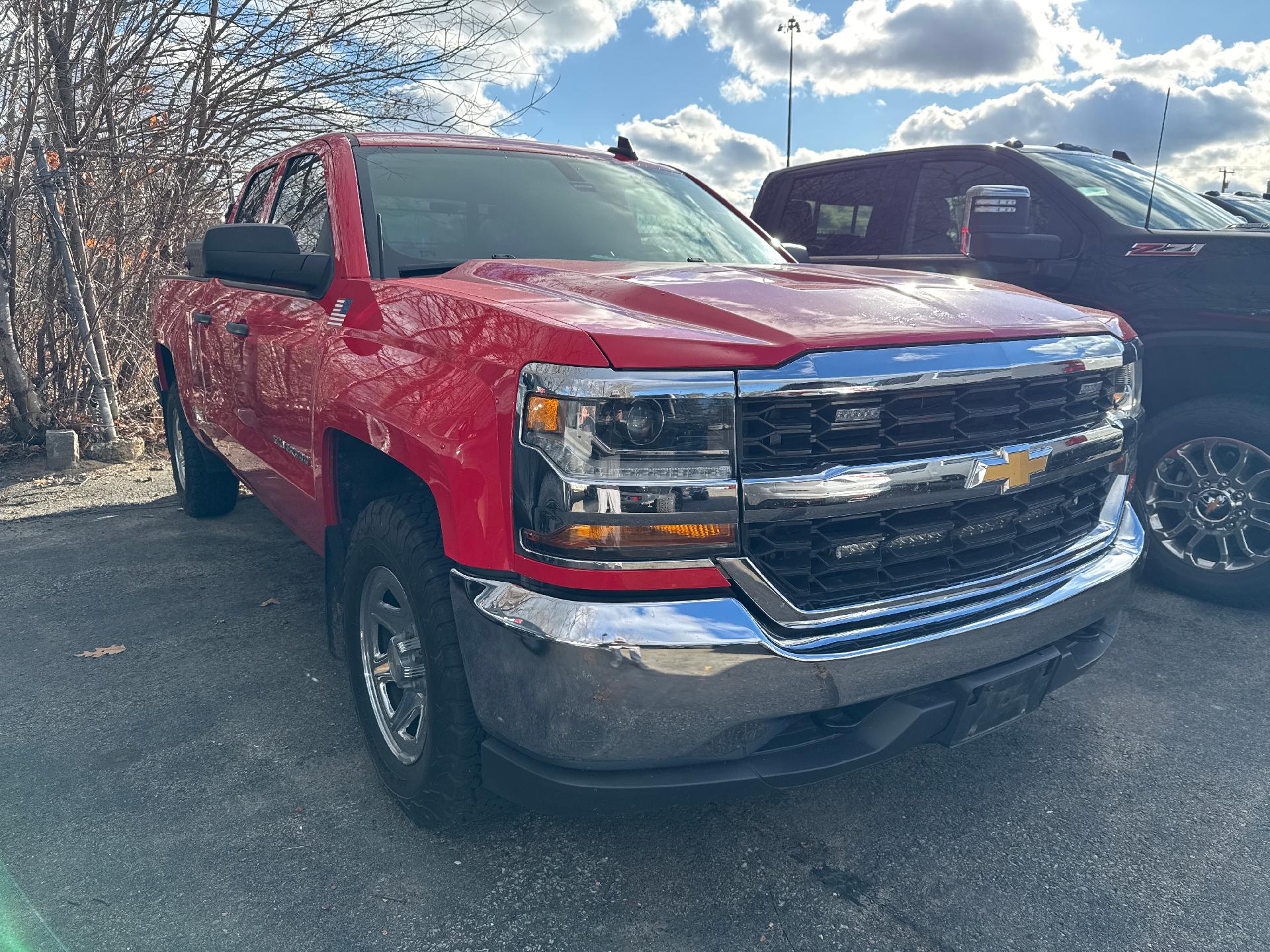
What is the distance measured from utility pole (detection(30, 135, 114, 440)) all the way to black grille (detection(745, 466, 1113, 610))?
6859mm

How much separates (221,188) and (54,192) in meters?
1.47

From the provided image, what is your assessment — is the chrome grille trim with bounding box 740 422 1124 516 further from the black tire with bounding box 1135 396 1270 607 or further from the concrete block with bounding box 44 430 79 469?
the concrete block with bounding box 44 430 79 469

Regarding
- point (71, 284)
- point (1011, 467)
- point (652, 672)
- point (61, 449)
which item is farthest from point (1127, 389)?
point (71, 284)

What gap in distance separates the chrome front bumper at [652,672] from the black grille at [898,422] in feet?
1.05

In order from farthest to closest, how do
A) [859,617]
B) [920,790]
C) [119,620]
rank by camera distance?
[119,620]
[920,790]
[859,617]

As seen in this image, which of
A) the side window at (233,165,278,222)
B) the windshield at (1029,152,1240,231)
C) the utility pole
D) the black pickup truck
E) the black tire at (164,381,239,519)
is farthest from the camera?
the utility pole

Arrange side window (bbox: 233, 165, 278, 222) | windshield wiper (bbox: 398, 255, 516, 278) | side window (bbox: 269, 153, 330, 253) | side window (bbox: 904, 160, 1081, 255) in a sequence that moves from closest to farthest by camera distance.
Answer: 1. windshield wiper (bbox: 398, 255, 516, 278)
2. side window (bbox: 269, 153, 330, 253)
3. side window (bbox: 233, 165, 278, 222)
4. side window (bbox: 904, 160, 1081, 255)

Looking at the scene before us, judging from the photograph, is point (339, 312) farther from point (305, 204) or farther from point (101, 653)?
point (101, 653)

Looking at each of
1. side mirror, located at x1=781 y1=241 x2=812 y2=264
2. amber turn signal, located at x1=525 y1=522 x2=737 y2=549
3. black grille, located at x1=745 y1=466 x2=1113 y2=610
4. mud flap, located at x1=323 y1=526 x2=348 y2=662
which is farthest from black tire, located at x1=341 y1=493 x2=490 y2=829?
side mirror, located at x1=781 y1=241 x2=812 y2=264

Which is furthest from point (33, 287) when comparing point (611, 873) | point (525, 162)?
point (611, 873)

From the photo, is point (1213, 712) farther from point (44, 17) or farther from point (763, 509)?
point (44, 17)

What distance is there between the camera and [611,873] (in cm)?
234

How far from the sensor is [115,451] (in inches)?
284

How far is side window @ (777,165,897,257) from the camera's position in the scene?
Result: 5477 mm
